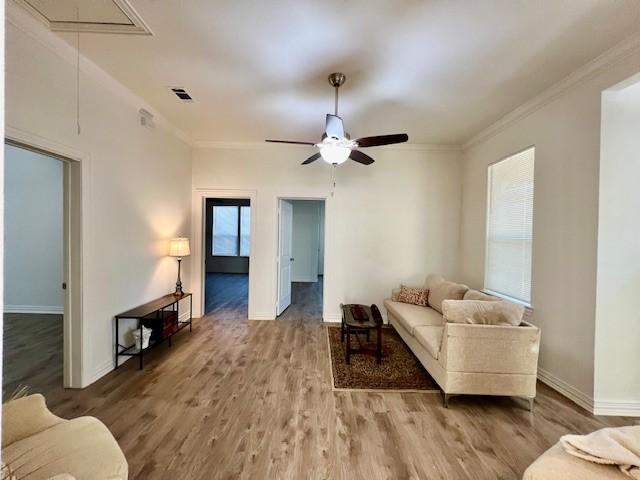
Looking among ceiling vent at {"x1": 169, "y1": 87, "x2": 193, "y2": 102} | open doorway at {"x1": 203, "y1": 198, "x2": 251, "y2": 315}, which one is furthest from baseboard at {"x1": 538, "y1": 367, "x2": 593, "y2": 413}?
open doorway at {"x1": 203, "y1": 198, "x2": 251, "y2": 315}

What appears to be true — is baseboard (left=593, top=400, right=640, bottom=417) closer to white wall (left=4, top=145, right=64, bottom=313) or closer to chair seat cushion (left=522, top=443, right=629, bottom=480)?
chair seat cushion (left=522, top=443, right=629, bottom=480)

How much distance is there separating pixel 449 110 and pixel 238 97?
247cm

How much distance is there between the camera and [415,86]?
3.06 metres

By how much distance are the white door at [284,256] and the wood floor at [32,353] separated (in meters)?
2.92

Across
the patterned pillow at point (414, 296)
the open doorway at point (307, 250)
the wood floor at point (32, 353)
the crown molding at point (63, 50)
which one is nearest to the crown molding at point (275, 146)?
the crown molding at point (63, 50)

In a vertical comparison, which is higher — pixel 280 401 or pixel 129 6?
pixel 129 6

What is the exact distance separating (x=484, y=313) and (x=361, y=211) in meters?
2.68

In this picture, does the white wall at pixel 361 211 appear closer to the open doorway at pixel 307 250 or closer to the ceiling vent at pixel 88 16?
the open doorway at pixel 307 250

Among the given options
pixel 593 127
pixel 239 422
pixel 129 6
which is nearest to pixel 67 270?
pixel 239 422

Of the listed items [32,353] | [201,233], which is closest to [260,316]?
[201,233]

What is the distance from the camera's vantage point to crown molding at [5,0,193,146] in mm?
2105

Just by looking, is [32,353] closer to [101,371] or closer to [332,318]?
[101,371]

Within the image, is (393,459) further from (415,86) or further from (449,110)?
(449,110)

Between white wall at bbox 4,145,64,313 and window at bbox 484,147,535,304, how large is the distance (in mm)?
6722
